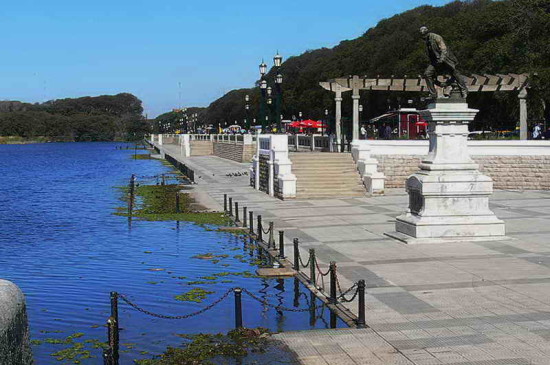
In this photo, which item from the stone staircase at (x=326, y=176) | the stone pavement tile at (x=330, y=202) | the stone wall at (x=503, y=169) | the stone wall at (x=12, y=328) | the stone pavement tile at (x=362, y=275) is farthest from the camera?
the stone wall at (x=503, y=169)

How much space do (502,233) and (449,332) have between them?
10.5 m

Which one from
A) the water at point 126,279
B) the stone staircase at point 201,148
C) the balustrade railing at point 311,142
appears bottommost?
the water at point 126,279

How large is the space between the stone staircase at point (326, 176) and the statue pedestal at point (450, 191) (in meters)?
14.3

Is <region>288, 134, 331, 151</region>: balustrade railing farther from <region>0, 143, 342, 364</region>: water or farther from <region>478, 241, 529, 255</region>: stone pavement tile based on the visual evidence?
<region>478, 241, 529, 255</region>: stone pavement tile

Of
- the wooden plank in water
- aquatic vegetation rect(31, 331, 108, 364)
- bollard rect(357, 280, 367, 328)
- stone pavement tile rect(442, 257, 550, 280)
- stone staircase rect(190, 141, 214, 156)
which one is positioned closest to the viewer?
aquatic vegetation rect(31, 331, 108, 364)

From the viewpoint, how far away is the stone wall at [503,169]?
38000mm

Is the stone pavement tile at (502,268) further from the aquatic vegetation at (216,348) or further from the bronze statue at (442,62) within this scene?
the aquatic vegetation at (216,348)

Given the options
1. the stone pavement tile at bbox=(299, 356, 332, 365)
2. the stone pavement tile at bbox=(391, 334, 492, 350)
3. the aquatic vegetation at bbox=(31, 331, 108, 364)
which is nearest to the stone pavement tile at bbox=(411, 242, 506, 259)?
the stone pavement tile at bbox=(391, 334, 492, 350)

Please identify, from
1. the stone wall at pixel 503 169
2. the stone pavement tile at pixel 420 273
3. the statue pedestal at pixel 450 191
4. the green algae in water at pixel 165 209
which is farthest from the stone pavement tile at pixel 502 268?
the stone wall at pixel 503 169

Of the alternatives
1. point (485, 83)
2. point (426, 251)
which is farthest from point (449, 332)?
point (485, 83)

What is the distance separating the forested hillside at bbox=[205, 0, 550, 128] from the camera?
5334 centimetres

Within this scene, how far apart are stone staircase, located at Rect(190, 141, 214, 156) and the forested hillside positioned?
19982 mm

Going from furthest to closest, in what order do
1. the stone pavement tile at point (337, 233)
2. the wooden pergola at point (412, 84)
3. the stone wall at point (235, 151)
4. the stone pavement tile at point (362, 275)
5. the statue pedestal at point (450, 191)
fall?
1. the stone wall at point (235, 151)
2. the wooden pergola at point (412, 84)
3. the stone pavement tile at point (337, 233)
4. the statue pedestal at point (450, 191)
5. the stone pavement tile at point (362, 275)

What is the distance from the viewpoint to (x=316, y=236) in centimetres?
2238
